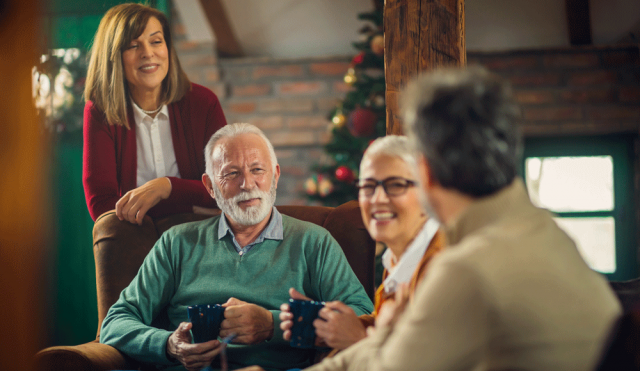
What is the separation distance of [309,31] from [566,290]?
13.3 ft

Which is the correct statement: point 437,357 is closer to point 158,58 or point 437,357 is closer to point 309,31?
point 158,58

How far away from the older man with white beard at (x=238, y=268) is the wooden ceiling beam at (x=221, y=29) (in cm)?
280

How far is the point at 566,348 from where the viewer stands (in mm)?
804

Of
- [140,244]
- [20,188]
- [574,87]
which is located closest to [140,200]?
[140,244]

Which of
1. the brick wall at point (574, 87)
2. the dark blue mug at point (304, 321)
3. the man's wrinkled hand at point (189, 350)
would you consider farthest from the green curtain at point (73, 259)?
the dark blue mug at point (304, 321)

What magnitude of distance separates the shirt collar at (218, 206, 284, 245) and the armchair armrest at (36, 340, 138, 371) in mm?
499

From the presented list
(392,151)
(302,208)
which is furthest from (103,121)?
(392,151)

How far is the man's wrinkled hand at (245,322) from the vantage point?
157 centimetres

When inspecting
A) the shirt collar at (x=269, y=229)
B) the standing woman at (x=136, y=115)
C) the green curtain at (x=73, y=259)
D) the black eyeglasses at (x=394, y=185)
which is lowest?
the green curtain at (x=73, y=259)

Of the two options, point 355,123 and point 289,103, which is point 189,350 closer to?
point 355,123

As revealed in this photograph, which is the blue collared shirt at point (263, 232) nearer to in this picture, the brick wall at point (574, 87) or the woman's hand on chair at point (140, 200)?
the woman's hand on chair at point (140, 200)

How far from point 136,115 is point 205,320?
1.18 meters

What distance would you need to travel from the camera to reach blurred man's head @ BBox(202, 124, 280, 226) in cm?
185

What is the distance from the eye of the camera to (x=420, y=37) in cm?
184
